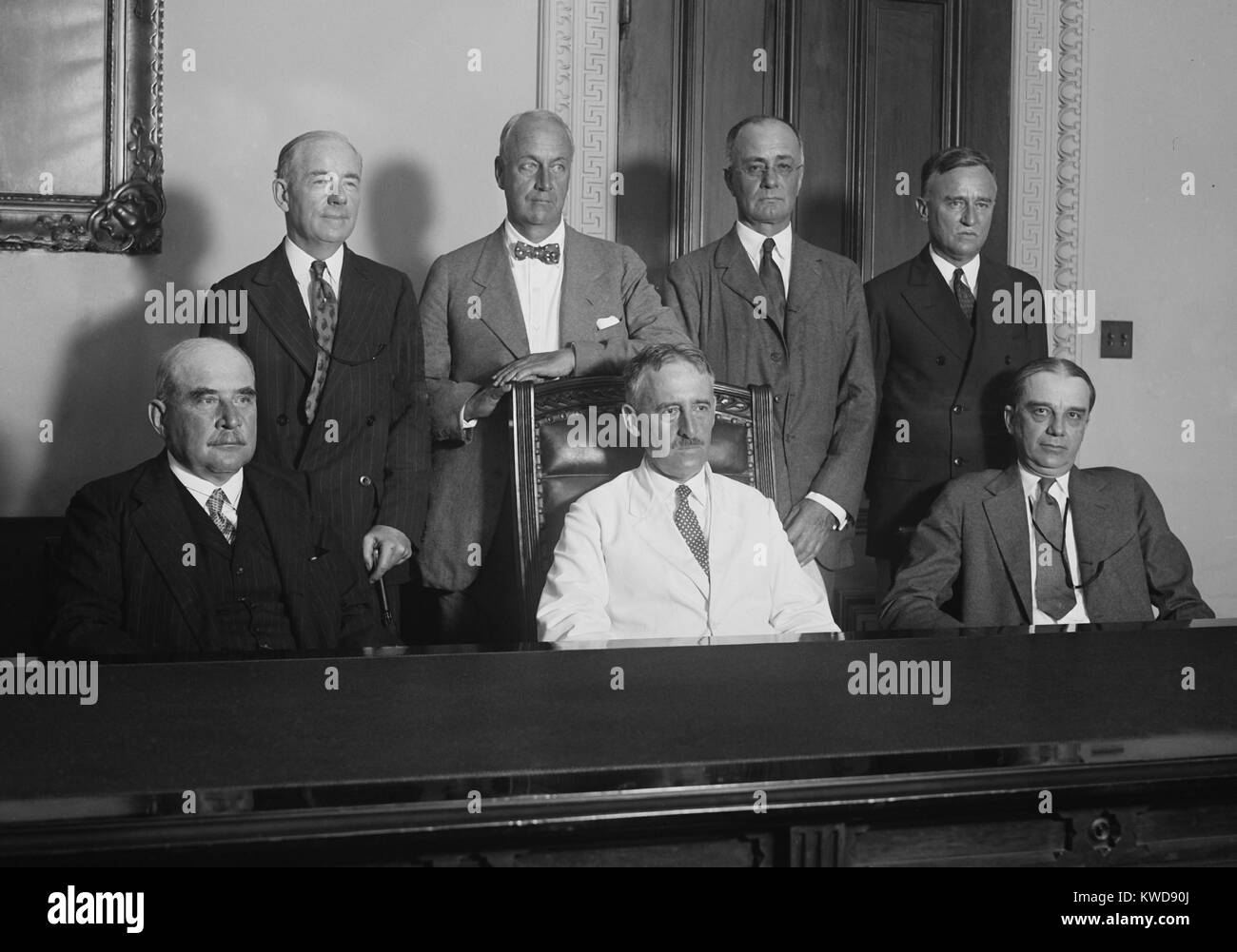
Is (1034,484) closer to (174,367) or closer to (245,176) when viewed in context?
(174,367)

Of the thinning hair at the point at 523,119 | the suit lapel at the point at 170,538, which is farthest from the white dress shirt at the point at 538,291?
the suit lapel at the point at 170,538

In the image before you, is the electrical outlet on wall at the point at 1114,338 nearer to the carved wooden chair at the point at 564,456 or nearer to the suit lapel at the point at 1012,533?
the suit lapel at the point at 1012,533

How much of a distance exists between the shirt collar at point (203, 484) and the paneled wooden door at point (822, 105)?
184 centimetres

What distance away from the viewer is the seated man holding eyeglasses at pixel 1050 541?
2660 mm

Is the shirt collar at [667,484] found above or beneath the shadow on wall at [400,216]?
beneath

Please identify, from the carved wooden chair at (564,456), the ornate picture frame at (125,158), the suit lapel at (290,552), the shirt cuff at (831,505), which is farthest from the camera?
the ornate picture frame at (125,158)

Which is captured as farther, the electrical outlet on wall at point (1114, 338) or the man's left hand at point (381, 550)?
the electrical outlet on wall at point (1114, 338)

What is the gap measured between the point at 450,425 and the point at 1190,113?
295 cm

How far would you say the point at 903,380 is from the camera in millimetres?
3137

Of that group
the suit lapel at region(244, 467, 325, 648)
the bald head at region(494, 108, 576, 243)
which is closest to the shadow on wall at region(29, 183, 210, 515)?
the bald head at region(494, 108, 576, 243)

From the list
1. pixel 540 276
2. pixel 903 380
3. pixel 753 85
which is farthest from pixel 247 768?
pixel 753 85

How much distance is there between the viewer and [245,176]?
11.7 feet

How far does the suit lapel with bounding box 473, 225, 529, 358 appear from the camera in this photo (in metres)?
2.97

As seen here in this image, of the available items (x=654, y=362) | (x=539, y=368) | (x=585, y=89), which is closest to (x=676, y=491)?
(x=654, y=362)
